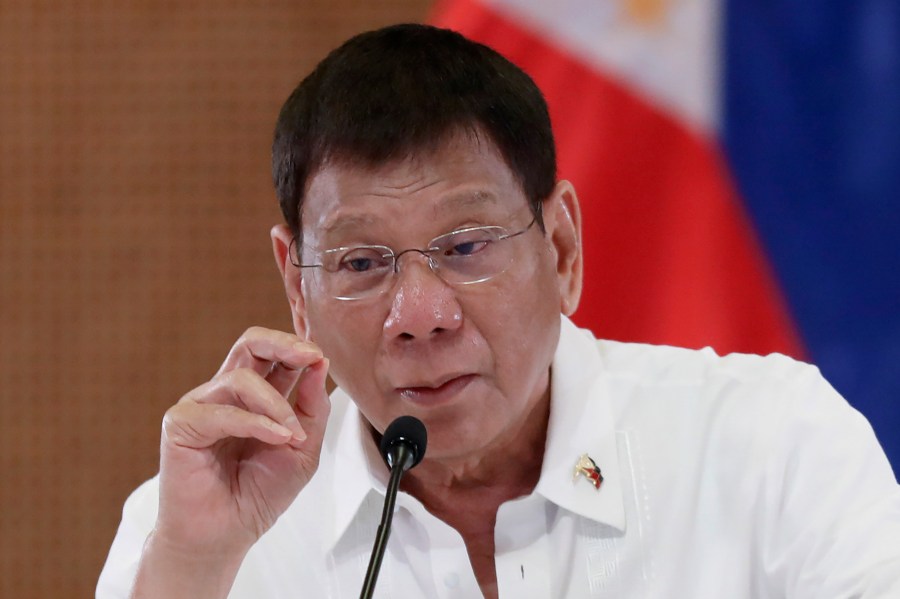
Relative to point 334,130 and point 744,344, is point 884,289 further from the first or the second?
point 334,130

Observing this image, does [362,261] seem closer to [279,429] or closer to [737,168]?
[279,429]

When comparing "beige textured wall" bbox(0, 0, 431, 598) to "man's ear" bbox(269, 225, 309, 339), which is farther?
"beige textured wall" bbox(0, 0, 431, 598)

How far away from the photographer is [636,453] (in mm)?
1825

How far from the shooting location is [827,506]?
5.31 ft

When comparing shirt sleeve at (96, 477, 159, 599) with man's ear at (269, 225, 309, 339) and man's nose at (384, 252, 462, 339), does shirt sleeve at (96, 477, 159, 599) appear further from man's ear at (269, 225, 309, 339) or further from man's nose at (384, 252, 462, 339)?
man's nose at (384, 252, 462, 339)

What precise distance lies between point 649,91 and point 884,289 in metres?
0.69

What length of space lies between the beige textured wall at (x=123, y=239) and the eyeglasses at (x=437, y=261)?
58.4 inches

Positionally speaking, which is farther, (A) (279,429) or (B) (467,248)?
(B) (467,248)

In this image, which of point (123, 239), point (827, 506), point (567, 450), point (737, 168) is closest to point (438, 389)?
point (567, 450)

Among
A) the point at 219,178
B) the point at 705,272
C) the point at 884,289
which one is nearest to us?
the point at 884,289

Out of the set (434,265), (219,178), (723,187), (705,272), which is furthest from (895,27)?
(219,178)

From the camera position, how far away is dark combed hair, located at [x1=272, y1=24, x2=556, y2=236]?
66.0 inches

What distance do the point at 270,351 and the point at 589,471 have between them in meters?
0.60

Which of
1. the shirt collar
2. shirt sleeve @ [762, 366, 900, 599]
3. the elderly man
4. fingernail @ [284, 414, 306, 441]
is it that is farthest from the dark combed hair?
shirt sleeve @ [762, 366, 900, 599]
